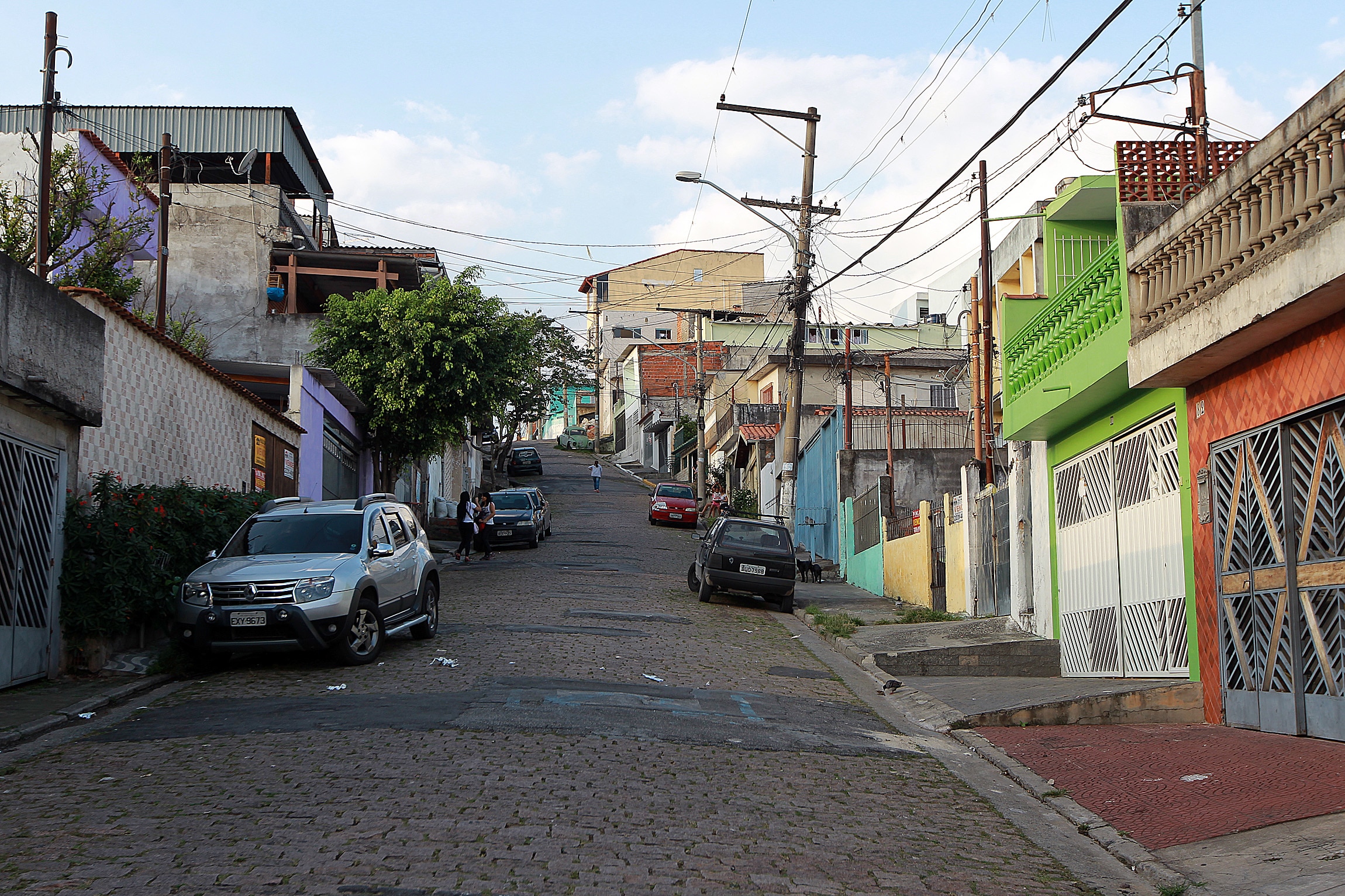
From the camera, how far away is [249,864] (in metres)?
5.50

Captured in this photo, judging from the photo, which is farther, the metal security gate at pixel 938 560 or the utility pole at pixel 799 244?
the utility pole at pixel 799 244

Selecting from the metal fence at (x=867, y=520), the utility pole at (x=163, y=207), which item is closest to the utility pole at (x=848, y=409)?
the metal fence at (x=867, y=520)

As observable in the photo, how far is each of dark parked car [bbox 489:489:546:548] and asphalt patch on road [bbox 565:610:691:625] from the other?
12.1 m

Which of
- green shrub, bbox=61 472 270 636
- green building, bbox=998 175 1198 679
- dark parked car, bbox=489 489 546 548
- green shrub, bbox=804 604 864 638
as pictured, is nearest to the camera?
green building, bbox=998 175 1198 679

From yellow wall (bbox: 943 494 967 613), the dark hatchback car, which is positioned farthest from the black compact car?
yellow wall (bbox: 943 494 967 613)

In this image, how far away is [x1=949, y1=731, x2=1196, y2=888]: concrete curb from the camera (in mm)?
6191

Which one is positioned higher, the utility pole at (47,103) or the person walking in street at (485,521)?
the utility pole at (47,103)

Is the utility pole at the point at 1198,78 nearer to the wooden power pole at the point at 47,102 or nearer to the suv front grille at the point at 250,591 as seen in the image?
the suv front grille at the point at 250,591

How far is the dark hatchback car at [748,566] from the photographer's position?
20828mm

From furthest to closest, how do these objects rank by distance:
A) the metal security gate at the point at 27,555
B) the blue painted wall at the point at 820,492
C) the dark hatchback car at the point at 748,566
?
the blue painted wall at the point at 820,492 < the dark hatchback car at the point at 748,566 < the metal security gate at the point at 27,555

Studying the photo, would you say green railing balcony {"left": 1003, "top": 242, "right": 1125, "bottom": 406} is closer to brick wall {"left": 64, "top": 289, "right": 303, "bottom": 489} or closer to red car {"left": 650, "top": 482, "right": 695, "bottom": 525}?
brick wall {"left": 64, "top": 289, "right": 303, "bottom": 489}

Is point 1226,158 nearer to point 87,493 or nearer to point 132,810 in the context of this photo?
point 132,810

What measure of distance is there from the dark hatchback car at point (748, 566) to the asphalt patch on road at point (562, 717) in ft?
30.4

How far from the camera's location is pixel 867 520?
26.0m
